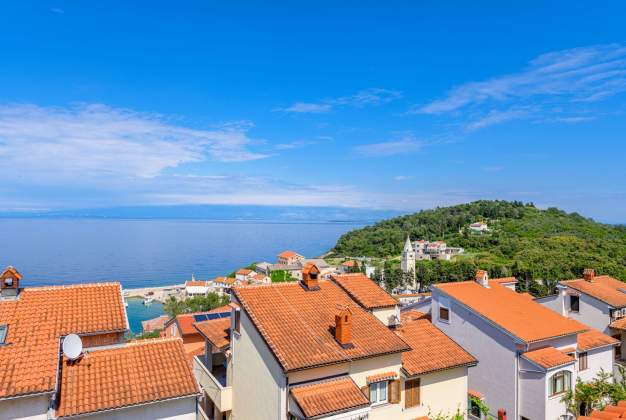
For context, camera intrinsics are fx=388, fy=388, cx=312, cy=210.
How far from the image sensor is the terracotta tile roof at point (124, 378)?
9.58 m

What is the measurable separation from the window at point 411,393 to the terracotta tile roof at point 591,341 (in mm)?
9957

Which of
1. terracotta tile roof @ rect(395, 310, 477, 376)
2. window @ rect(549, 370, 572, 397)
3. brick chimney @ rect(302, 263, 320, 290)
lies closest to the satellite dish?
brick chimney @ rect(302, 263, 320, 290)

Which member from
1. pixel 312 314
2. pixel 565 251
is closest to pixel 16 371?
pixel 312 314

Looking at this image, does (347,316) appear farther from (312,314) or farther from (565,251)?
(565,251)

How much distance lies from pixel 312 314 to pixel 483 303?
31.5ft

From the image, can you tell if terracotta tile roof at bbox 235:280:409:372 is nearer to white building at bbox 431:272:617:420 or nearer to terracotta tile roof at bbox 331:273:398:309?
terracotta tile roof at bbox 331:273:398:309

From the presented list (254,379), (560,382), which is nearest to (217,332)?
(254,379)

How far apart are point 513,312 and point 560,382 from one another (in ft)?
10.8

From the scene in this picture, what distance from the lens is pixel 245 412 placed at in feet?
43.5

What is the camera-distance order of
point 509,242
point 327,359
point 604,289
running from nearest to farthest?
point 327,359
point 604,289
point 509,242

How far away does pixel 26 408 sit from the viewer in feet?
29.6

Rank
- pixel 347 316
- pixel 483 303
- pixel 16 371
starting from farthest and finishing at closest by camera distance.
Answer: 1. pixel 483 303
2. pixel 347 316
3. pixel 16 371

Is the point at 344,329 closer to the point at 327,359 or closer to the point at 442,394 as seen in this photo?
the point at 327,359

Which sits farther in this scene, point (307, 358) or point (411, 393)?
point (411, 393)
